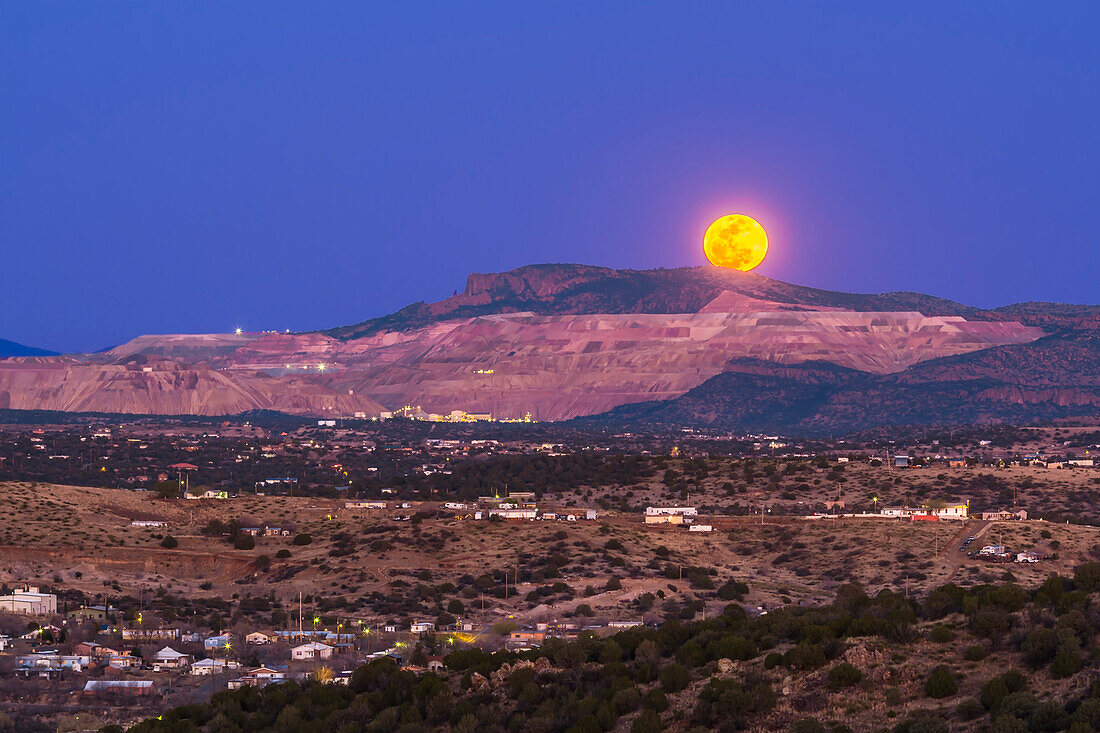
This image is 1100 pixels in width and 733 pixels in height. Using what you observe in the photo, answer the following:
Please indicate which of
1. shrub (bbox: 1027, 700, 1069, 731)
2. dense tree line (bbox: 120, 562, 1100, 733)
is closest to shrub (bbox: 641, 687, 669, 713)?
dense tree line (bbox: 120, 562, 1100, 733)

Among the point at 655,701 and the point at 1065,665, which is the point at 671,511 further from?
the point at 1065,665

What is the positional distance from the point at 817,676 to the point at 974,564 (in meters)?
36.4

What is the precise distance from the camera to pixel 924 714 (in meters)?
25.4

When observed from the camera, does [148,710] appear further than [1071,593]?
Yes

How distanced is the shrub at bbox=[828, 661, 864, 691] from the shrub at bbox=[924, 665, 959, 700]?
1193 mm

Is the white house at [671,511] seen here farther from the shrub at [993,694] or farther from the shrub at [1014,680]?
the shrub at [993,694]

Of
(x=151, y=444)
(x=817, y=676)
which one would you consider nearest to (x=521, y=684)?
(x=817, y=676)

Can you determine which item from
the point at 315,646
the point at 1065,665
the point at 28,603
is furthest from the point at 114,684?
the point at 1065,665

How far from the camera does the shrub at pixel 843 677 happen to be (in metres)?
27.3

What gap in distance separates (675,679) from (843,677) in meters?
3.12

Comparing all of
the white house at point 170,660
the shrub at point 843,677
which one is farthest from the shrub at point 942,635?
the white house at point 170,660

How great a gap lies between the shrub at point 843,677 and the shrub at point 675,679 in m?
2.72

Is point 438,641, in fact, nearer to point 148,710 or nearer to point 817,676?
point 148,710

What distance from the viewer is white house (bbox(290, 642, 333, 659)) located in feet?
153
